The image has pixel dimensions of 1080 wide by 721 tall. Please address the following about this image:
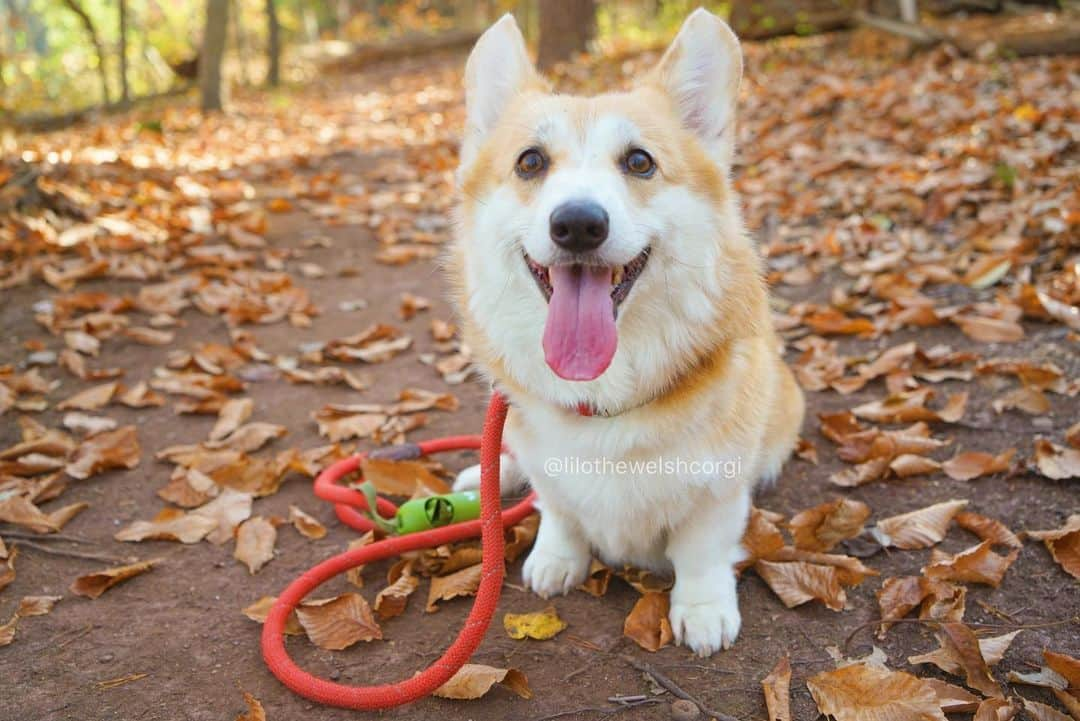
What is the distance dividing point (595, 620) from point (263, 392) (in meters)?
2.12

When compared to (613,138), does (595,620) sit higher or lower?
lower

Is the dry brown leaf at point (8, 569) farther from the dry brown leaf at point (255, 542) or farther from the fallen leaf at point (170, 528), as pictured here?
the dry brown leaf at point (255, 542)

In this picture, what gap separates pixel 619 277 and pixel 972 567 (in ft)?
4.20

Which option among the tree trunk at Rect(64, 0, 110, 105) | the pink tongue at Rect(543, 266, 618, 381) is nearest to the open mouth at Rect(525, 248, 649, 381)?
the pink tongue at Rect(543, 266, 618, 381)

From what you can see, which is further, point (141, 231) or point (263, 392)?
point (141, 231)

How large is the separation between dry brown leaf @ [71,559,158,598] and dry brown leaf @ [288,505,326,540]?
47 centimetres

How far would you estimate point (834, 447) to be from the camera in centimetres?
297

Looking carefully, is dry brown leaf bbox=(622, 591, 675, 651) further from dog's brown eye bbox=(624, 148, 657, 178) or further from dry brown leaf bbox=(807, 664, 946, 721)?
dog's brown eye bbox=(624, 148, 657, 178)

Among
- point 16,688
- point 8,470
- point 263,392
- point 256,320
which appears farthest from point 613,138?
point 256,320

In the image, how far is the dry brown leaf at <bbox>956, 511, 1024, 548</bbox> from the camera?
2.29 metres

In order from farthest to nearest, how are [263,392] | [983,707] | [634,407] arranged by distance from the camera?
[263,392] → [634,407] → [983,707]

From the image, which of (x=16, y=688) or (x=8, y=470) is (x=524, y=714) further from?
(x=8, y=470)

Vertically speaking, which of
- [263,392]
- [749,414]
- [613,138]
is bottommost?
[263,392]

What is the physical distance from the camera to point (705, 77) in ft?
7.44
